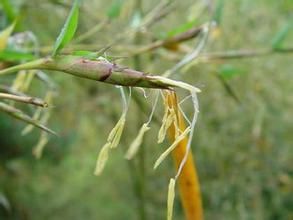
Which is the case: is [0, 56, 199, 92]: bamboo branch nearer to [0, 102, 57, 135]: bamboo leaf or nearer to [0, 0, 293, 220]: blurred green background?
[0, 102, 57, 135]: bamboo leaf

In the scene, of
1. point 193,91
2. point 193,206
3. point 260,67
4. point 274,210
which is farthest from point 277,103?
point 193,91

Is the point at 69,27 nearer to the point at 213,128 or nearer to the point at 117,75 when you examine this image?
the point at 117,75

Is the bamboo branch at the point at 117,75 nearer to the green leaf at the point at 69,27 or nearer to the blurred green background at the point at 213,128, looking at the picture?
the green leaf at the point at 69,27

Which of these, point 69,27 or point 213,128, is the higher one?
point 213,128

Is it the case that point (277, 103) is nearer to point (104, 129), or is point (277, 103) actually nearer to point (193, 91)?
point (104, 129)

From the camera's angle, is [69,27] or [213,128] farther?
[213,128]

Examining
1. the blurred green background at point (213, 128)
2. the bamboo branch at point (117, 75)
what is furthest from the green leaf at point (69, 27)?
the blurred green background at point (213, 128)

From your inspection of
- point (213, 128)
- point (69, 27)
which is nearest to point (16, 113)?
point (69, 27)

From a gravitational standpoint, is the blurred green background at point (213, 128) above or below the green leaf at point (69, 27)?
above

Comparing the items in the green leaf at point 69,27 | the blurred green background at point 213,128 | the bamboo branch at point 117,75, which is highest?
the blurred green background at point 213,128

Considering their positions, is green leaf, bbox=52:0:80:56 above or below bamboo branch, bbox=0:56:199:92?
above

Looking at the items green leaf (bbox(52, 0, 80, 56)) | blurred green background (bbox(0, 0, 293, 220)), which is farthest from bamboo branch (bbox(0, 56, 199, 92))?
blurred green background (bbox(0, 0, 293, 220))
